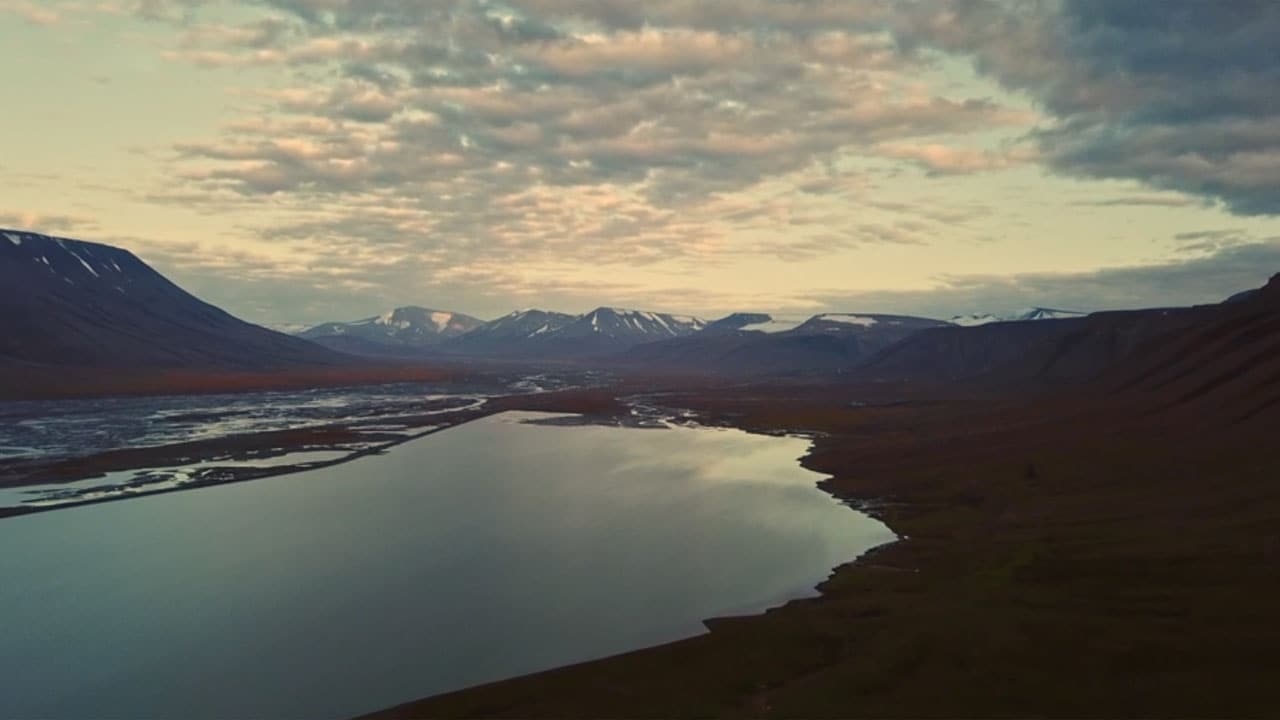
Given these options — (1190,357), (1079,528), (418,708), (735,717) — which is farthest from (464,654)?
(1190,357)

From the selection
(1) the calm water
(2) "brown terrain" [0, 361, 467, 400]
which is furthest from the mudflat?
(2) "brown terrain" [0, 361, 467, 400]

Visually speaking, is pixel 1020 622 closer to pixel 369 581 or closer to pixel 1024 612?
pixel 1024 612

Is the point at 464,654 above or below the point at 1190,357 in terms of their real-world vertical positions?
below

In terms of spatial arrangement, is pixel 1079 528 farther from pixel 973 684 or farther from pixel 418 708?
pixel 418 708

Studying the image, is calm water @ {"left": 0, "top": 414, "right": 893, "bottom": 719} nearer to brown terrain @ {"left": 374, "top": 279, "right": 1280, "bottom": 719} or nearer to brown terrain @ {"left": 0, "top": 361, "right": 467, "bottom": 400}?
brown terrain @ {"left": 374, "top": 279, "right": 1280, "bottom": 719}

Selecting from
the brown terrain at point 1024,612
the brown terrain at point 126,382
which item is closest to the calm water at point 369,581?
the brown terrain at point 1024,612

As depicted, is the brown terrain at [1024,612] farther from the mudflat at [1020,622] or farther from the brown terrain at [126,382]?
the brown terrain at [126,382]

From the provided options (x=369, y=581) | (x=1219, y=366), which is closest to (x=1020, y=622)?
(x=369, y=581)
